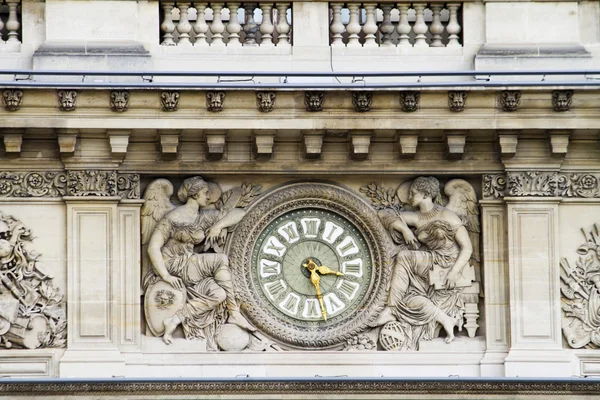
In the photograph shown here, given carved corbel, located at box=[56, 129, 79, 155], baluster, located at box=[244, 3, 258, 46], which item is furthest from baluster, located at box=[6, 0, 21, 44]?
baluster, located at box=[244, 3, 258, 46]

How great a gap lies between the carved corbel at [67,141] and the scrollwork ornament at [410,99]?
324 centimetres

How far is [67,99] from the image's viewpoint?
1948 centimetres

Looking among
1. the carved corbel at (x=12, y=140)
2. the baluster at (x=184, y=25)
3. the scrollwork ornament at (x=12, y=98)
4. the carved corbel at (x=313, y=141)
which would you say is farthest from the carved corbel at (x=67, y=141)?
the carved corbel at (x=313, y=141)

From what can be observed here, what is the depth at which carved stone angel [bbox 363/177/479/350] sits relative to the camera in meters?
20.0

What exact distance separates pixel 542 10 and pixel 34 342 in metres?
6.14

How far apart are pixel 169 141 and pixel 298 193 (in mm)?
1429

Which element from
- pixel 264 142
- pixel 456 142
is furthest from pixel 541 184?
pixel 264 142

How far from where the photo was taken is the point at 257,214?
65.9 ft

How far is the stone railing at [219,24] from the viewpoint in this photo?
66.1 feet

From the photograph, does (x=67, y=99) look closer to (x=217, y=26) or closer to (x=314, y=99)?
(x=217, y=26)

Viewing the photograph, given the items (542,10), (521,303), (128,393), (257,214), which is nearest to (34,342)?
(128,393)

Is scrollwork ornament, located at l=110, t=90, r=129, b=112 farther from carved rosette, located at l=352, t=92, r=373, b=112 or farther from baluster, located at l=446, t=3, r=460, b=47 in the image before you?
baluster, located at l=446, t=3, r=460, b=47

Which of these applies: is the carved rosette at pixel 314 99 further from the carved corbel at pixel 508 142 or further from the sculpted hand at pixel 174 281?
the sculpted hand at pixel 174 281

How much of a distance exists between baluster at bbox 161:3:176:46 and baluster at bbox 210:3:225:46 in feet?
1.34
